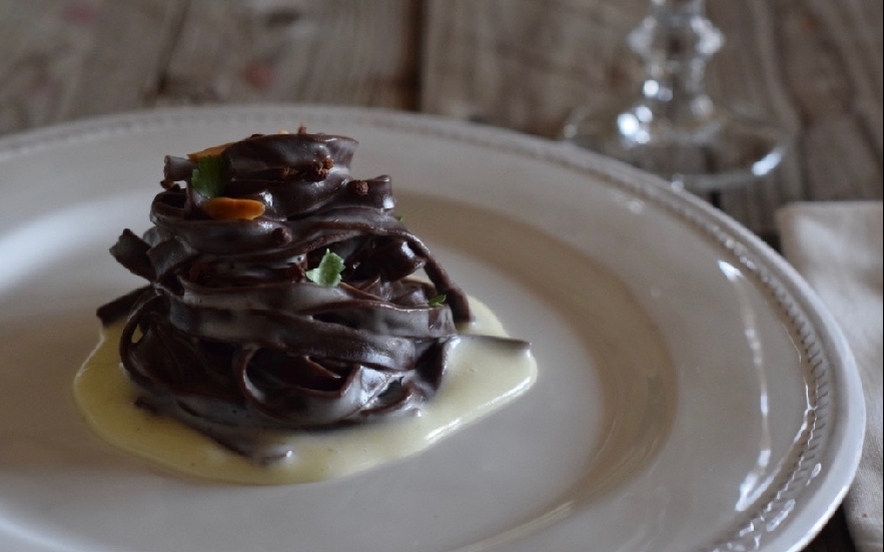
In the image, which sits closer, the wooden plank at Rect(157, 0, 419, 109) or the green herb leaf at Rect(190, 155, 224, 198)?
the green herb leaf at Rect(190, 155, 224, 198)

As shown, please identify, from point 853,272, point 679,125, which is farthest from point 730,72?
point 853,272

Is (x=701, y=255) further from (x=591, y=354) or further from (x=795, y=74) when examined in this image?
(x=795, y=74)

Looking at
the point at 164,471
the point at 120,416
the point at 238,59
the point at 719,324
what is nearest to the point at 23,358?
the point at 120,416

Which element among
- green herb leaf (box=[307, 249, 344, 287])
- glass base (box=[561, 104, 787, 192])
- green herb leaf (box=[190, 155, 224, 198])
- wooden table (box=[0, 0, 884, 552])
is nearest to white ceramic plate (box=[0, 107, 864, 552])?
green herb leaf (box=[307, 249, 344, 287])

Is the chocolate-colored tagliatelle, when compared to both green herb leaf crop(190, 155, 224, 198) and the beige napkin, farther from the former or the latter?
the beige napkin

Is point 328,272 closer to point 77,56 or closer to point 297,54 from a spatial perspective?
point 297,54

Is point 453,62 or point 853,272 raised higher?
point 453,62

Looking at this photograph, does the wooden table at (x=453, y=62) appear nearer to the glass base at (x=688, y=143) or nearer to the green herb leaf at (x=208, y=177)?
the glass base at (x=688, y=143)

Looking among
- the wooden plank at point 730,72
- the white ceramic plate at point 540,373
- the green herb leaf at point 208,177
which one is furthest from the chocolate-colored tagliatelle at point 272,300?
the wooden plank at point 730,72
